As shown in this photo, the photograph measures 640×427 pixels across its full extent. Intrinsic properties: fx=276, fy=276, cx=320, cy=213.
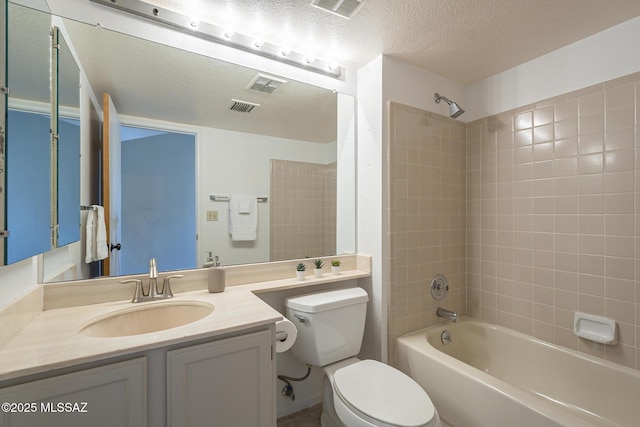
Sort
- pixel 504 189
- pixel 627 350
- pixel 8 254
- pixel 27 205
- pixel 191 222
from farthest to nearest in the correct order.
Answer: pixel 504 189 → pixel 191 222 → pixel 627 350 → pixel 27 205 → pixel 8 254

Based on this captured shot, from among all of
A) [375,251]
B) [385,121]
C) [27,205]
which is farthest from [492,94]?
[27,205]

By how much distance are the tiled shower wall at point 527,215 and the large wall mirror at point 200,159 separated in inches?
19.0

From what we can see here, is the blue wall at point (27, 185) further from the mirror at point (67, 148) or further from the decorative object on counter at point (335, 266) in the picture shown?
the decorative object on counter at point (335, 266)

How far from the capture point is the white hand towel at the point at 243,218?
5.50 ft

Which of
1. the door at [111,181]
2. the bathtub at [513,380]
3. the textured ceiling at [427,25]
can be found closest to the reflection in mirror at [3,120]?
the door at [111,181]

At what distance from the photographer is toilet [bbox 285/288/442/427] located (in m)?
1.13

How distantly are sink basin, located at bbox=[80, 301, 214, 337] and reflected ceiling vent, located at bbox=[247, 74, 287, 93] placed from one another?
1288 mm

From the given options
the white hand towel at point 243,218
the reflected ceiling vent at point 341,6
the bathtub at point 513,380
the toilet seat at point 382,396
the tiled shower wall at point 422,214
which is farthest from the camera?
the tiled shower wall at point 422,214

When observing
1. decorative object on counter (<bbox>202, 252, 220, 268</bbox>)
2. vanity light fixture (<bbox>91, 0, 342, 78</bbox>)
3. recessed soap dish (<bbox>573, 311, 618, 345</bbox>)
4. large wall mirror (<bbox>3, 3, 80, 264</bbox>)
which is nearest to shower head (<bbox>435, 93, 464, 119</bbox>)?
vanity light fixture (<bbox>91, 0, 342, 78</bbox>)

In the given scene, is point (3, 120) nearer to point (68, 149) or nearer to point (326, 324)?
point (68, 149)

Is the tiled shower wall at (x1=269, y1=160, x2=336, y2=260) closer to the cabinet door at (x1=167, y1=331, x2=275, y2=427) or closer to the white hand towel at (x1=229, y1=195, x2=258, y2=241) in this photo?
the white hand towel at (x1=229, y1=195, x2=258, y2=241)

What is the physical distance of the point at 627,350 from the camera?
1.46 m

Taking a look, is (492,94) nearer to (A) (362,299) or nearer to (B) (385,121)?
(B) (385,121)

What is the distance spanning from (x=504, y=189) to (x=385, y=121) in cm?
101
